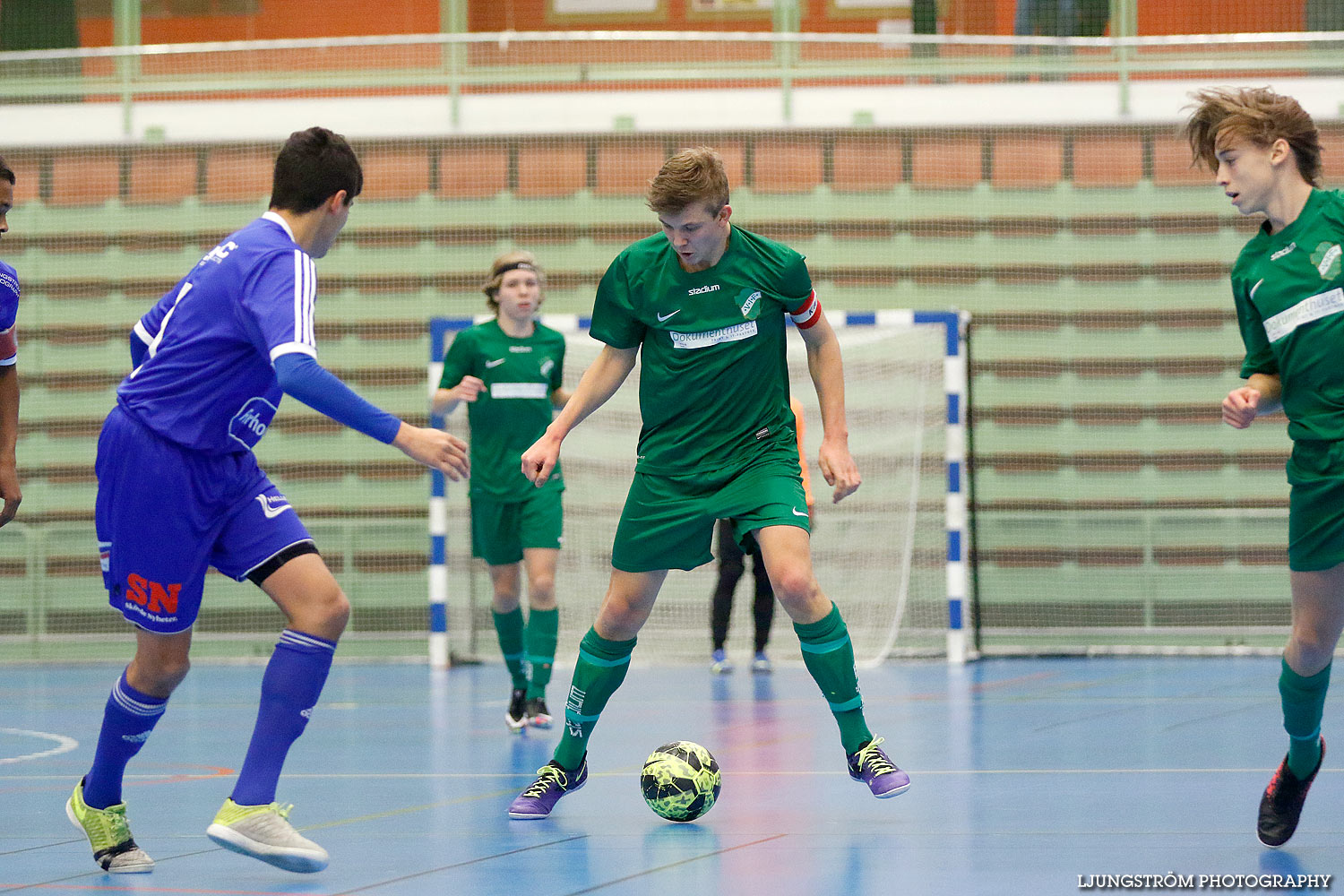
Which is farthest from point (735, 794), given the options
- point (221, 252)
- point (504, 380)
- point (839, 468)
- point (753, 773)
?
point (504, 380)

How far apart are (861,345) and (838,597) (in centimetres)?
183

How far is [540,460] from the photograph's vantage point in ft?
14.5

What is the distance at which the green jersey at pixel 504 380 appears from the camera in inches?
294

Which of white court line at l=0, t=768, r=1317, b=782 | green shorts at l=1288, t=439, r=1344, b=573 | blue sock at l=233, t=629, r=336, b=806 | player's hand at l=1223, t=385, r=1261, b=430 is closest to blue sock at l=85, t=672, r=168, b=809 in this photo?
blue sock at l=233, t=629, r=336, b=806

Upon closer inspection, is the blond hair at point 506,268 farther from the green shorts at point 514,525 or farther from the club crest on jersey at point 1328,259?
the club crest on jersey at point 1328,259

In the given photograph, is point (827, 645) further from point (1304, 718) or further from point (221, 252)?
point (221, 252)

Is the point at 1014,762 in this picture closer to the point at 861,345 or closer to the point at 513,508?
the point at 513,508

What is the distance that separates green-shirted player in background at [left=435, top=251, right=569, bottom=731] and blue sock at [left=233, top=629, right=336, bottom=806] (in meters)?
3.21

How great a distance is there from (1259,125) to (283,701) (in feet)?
9.31

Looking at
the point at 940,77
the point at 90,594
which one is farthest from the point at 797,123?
the point at 90,594

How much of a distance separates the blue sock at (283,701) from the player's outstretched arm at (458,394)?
9.48 ft

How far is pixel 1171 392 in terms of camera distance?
1155cm

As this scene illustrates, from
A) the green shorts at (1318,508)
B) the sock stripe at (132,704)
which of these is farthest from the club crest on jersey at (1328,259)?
the sock stripe at (132,704)

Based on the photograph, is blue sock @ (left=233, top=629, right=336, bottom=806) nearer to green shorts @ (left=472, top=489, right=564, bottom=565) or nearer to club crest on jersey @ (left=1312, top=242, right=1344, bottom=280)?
club crest on jersey @ (left=1312, top=242, right=1344, bottom=280)
